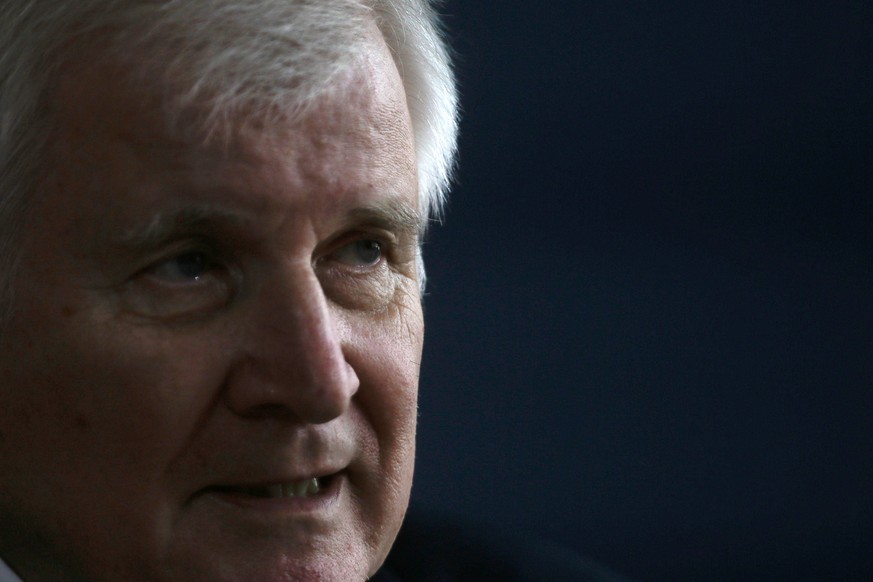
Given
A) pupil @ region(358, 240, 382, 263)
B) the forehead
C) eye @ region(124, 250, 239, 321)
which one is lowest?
pupil @ region(358, 240, 382, 263)

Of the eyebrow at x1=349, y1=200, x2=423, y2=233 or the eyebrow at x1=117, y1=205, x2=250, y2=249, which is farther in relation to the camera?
the eyebrow at x1=349, y1=200, x2=423, y2=233

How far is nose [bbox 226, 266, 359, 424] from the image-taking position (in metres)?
1.28

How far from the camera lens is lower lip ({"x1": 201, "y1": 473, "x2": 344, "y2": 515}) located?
1.32m

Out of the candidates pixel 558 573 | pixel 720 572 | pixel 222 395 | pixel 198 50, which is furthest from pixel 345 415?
pixel 720 572

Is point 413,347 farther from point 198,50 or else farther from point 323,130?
point 198,50

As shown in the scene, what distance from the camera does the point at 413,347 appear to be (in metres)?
1.50

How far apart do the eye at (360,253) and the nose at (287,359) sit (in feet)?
0.36

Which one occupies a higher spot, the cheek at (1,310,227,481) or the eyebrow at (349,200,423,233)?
the eyebrow at (349,200,423,233)

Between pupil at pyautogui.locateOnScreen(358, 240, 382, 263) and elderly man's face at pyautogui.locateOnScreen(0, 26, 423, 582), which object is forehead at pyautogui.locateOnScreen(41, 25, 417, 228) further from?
pupil at pyautogui.locateOnScreen(358, 240, 382, 263)

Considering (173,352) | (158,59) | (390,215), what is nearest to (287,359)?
(173,352)

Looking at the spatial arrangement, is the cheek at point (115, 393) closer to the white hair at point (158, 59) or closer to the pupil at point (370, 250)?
the white hair at point (158, 59)

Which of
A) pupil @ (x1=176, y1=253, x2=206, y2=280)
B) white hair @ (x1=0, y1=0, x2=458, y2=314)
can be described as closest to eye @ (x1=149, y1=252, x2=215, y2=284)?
pupil @ (x1=176, y1=253, x2=206, y2=280)

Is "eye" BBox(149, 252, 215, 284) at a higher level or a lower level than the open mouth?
higher

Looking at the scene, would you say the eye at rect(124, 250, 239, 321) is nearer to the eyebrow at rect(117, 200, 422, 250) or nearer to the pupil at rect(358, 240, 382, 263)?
the eyebrow at rect(117, 200, 422, 250)
